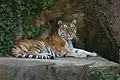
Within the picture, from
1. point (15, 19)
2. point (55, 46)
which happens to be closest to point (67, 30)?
point (55, 46)

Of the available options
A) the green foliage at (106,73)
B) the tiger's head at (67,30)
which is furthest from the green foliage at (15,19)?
the green foliage at (106,73)

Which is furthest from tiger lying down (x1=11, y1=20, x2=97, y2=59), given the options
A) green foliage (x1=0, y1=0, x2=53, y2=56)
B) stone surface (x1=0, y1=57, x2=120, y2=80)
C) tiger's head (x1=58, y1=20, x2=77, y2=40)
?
stone surface (x1=0, y1=57, x2=120, y2=80)

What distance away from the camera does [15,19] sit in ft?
21.6

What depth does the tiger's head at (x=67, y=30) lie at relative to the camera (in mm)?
7109

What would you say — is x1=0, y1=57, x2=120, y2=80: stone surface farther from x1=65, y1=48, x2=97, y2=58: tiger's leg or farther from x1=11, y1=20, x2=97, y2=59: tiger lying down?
x1=65, y1=48, x2=97, y2=58: tiger's leg

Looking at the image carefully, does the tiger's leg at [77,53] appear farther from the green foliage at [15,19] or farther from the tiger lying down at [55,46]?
the green foliage at [15,19]

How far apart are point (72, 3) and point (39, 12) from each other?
78 centimetres

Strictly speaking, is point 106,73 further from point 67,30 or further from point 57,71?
point 67,30

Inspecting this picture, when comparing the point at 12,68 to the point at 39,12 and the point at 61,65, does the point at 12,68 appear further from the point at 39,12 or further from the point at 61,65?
the point at 39,12

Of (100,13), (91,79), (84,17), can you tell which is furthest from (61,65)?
(84,17)

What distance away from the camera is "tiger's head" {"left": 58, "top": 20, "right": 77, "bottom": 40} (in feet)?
23.3

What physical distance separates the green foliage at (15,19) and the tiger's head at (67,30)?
1.78ft

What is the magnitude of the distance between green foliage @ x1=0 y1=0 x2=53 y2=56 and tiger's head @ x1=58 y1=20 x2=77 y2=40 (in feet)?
1.78

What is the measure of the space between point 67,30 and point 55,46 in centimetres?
43
